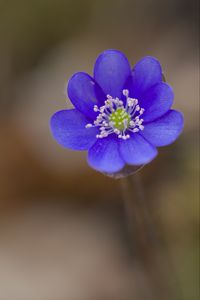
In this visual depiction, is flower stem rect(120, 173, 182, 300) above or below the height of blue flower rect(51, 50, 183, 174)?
below

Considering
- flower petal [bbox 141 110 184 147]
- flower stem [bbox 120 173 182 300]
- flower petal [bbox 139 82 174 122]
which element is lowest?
flower stem [bbox 120 173 182 300]

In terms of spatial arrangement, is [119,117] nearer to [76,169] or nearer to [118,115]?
[118,115]

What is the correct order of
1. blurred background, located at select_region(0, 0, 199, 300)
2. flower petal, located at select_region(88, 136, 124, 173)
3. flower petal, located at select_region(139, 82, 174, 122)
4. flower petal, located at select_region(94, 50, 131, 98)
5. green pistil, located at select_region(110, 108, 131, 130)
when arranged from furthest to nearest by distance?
blurred background, located at select_region(0, 0, 199, 300) < green pistil, located at select_region(110, 108, 131, 130) < flower petal, located at select_region(94, 50, 131, 98) < flower petal, located at select_region(139, 82, 174, 122) < flower petal, located at select_region(88, 136, 124, 173)

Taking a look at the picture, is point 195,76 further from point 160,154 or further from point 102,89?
point 102,89

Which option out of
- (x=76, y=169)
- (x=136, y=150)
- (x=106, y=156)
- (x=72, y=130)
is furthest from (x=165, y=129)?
(x=76, y=169)

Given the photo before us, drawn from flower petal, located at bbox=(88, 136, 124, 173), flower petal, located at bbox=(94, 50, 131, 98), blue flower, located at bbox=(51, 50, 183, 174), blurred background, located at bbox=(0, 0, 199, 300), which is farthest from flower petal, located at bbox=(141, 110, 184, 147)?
blurred background, located at bbox=(0, 0, 199, 300)

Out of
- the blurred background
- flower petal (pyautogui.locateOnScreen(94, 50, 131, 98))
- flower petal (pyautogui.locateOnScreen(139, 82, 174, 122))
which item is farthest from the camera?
the blurred background

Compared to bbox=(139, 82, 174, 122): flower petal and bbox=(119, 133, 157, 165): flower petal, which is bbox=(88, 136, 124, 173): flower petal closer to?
bbox=(119, 133, 157, 165): flower petal

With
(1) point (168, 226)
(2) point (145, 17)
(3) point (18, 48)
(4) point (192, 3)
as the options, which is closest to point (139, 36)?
(2) point (145, 17)
